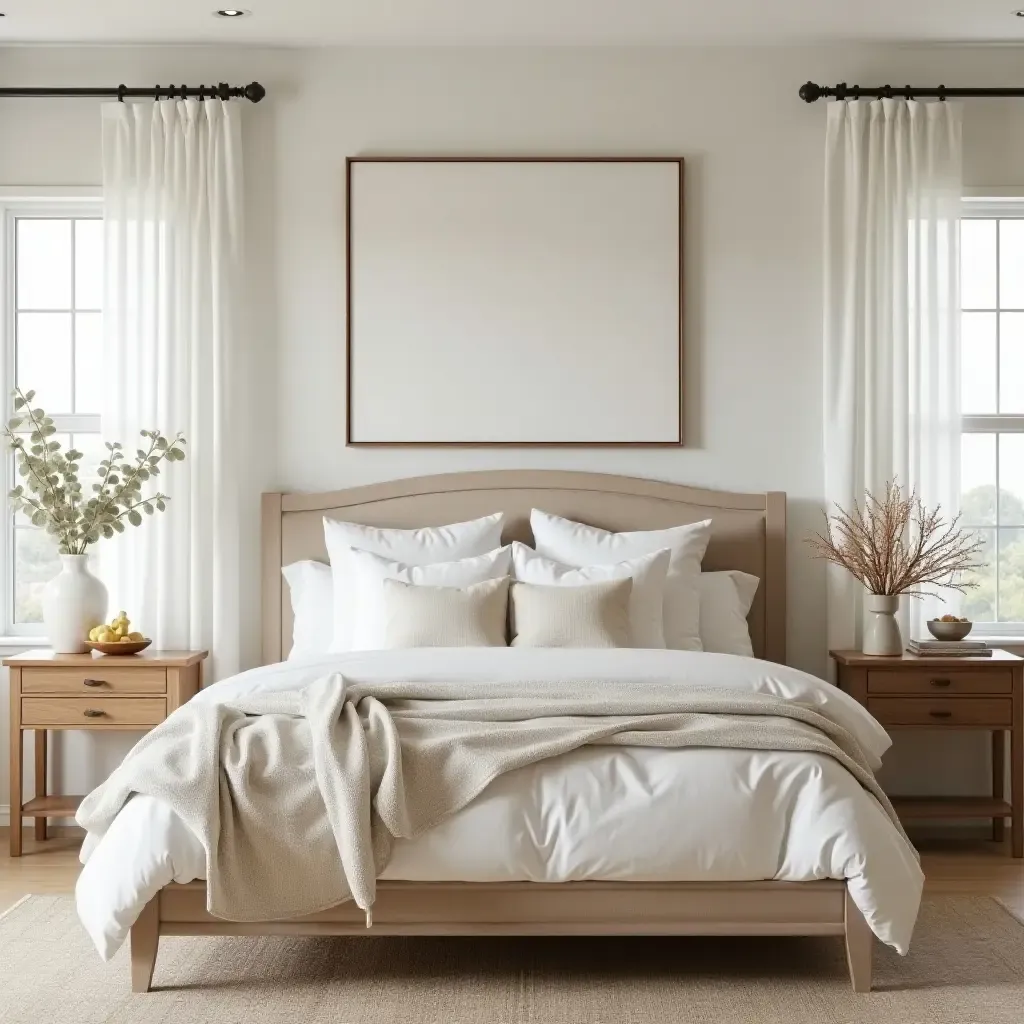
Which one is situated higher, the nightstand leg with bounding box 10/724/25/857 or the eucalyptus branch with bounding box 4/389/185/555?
the eucalyptus branch with bounding box 4/389/185/555

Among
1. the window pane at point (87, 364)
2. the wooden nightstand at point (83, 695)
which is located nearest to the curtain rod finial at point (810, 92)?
the window pane at point (87, 364)

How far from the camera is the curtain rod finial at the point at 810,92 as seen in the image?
15.5ft

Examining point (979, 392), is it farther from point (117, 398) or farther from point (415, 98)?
point (117, 398)

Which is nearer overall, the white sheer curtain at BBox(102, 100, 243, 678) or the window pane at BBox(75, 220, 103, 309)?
the white sheer curtain at BBox(102, 100, 243, 678)

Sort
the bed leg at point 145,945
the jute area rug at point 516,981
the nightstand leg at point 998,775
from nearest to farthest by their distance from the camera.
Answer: the jute area rug at point 516,981 → the bed leg at point 145,945 → the nightstand leg at point 998,775

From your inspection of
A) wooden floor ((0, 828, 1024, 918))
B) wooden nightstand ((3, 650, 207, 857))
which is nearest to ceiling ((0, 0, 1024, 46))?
wooden nightstand ((3, 650, 207, 857))

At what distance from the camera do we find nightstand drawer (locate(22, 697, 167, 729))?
439cm

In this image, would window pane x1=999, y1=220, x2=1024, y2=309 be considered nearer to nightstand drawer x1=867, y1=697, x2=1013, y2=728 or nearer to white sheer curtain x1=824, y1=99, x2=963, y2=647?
white sheer curtain x1=824, y1=99, x2=963, y2=647

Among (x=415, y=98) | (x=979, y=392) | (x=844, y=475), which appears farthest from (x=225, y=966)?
(x=979, y=392)

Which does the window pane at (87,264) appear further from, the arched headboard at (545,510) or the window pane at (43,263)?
the arched headboard at (545,510)

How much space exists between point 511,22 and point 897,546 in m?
2.36

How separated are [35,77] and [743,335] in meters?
2.90

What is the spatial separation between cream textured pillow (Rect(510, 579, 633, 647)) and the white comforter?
0.99m

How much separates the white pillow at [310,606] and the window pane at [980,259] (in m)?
2.76
